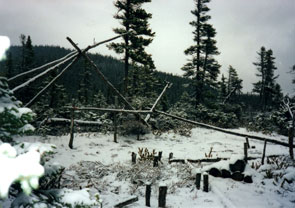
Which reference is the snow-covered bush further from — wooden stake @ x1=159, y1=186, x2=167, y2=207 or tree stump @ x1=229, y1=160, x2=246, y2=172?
tree stump @ x1=229, y1=160, x2=246, y2=172

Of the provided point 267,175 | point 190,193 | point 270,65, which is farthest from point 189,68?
point 270,65

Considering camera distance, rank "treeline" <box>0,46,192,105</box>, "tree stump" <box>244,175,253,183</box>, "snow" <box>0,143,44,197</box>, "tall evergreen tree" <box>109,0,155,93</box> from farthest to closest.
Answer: "treeline" <box>0,46,192,105</box> → "tall evergreen tree" <box>109,0,155,93</box> → "tree stump" <box>244,175,253,183</box> → "snow" <box>0,143,44,197</box>

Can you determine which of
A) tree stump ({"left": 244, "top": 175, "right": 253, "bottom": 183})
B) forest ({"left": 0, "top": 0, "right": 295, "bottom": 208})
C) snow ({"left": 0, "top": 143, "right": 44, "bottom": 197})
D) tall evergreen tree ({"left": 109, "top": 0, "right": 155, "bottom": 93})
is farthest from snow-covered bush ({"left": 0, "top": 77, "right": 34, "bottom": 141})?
tall evergreen tree ({"left": 109, "top": 0, "right": 155, "bottom": 93})

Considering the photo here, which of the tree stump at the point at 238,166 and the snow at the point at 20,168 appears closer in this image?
the snow at the point at 20,168

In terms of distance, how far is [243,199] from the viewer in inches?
244

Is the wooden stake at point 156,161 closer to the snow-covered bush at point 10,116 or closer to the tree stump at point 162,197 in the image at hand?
the tree stump at point 162,197

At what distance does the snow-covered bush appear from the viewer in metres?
1.46

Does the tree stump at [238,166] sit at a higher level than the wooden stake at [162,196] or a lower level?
higher

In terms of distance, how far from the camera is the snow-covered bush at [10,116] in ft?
4.79

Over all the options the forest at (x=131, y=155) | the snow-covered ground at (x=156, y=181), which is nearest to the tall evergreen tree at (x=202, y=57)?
the forest at (x=131, y=155)

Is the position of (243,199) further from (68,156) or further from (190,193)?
(68,156)

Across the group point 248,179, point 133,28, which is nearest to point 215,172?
point 248,179

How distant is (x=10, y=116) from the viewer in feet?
4.85

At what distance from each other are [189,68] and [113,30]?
12053 mm
